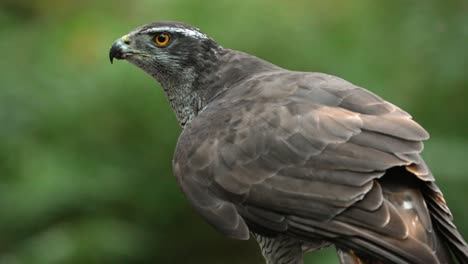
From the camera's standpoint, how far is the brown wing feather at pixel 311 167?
500 cm

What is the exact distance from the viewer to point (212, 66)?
638 cm

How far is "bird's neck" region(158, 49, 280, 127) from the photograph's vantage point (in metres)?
6.23

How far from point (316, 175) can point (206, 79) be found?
4.57ft

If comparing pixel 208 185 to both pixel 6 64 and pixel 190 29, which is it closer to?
pixel 190 29

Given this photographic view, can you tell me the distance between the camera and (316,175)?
203 inches

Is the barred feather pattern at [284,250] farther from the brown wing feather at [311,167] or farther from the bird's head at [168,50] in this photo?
the bird's head at [168,50]

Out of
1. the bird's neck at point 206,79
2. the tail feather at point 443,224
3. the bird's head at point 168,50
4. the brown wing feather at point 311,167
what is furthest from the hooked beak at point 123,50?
the tail feather at point 443,224

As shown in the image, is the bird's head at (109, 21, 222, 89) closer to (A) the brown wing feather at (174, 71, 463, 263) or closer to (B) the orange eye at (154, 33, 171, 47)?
(B) the orange eye at (154, 33, 171, 47)

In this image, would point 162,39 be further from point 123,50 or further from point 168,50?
point 123,50

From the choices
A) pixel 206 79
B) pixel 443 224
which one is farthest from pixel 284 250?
pixel 206 79

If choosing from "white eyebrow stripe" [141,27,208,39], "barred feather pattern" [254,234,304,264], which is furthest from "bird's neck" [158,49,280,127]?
"barred feather pattern" [254,234,304,264]

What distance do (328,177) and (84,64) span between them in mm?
3718

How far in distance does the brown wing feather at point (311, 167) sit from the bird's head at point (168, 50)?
737 millimetres

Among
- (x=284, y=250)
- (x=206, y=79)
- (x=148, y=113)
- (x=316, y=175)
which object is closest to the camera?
(x=316, y=175)
